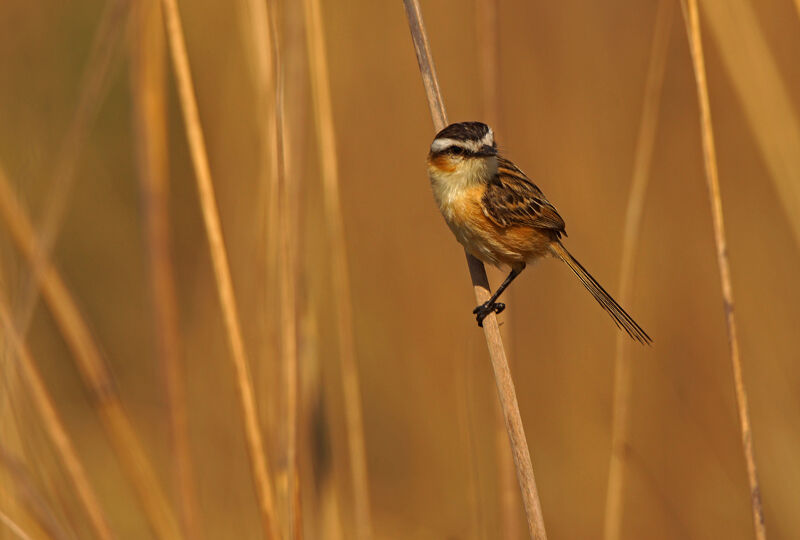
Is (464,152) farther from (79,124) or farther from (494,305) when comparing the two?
(79,124)

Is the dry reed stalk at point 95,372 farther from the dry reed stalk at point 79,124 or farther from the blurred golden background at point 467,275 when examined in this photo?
the blurred golden background at point 467,275

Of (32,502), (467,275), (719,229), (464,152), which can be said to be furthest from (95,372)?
(467,275)

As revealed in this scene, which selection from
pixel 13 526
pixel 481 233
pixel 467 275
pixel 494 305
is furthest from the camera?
pixel 467 275

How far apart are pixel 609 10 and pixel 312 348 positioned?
2.77 meters

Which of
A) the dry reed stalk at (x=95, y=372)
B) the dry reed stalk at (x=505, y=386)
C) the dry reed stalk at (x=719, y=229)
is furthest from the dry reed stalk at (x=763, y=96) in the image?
the dry reed stalk at (x=95, y=372)

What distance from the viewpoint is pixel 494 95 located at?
246 cm

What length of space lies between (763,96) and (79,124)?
205cm

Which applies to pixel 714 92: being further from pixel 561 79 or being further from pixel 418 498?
pixel 418 498

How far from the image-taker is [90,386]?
2340mm

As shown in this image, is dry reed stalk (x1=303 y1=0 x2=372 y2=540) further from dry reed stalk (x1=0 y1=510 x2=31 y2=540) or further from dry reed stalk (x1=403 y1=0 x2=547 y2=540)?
dry reed stalk (x1=0 y1=510 x2=31 y2=540)

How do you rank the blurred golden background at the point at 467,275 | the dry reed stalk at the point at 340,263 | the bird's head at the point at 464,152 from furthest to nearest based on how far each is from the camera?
the blurred golden background at the point at 467,275 < the bird's head at the point at 464,152 < the dry reed stalk at the point at 340,263

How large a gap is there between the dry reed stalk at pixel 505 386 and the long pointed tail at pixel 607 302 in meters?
0.49

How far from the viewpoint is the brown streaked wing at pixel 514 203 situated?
9.59 feet

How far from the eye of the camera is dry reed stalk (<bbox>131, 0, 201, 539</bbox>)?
227 centimetres
